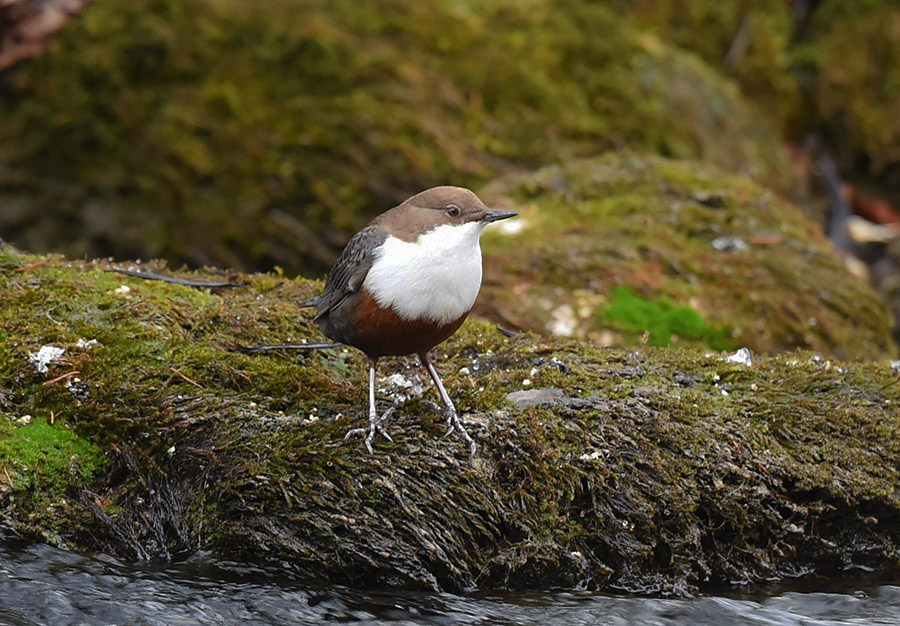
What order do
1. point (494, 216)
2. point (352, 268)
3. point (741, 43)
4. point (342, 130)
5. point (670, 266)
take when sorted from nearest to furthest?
point (494, 216)
point (352, 268)
point (670, 266)
point (342, 130)
point (741, 43)

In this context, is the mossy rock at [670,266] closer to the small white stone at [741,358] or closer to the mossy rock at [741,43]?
the small white stone at [741,358]

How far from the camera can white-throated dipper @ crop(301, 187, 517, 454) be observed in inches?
144

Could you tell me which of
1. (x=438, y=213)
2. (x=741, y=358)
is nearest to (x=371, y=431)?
(x=438, y=213)

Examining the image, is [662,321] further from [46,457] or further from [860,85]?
[860,85]

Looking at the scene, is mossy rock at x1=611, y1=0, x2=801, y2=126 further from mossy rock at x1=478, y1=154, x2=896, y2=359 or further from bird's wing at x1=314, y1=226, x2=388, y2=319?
bird's wing at x1=314, y1=226, x2=388, y2=319

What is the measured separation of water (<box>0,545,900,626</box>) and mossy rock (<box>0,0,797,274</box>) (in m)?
4.85

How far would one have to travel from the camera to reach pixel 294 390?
394 cm

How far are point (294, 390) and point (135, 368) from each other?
0.65 m

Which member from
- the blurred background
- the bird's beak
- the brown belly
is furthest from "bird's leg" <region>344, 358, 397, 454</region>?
the blurred background

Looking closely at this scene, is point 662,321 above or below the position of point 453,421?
below

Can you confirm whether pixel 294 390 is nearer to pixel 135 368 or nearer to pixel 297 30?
pixel 135 368

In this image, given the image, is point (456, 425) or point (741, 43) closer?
point (456, 425)

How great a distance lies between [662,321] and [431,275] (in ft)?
8.10

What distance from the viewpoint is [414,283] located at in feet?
12.1
